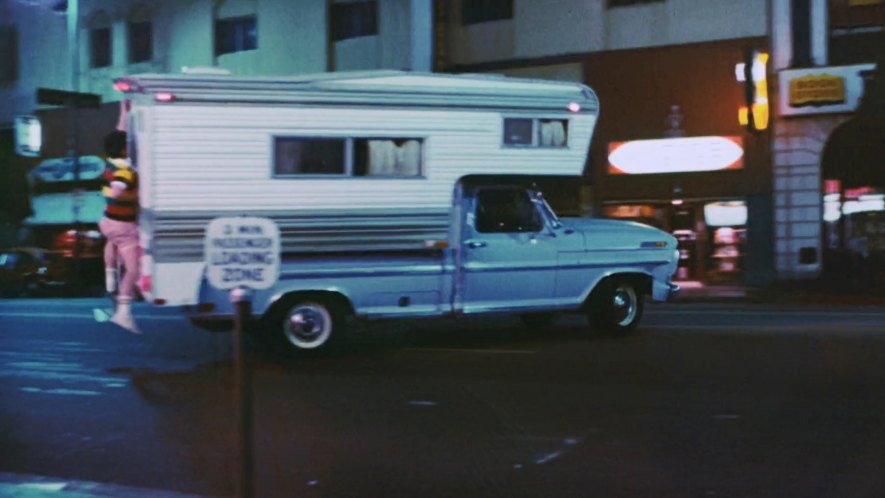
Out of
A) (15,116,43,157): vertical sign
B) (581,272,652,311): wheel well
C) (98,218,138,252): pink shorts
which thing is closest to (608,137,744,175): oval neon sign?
(581,272,652,311): wheel well

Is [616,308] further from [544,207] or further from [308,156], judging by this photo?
[308,156]

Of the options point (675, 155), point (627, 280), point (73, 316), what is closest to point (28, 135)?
point (73, 316)

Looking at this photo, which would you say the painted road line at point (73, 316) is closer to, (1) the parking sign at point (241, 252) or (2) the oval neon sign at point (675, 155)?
(1) the parking sign at point (241, 252)

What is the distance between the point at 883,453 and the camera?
7062mm

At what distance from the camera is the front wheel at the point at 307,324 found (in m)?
11.5

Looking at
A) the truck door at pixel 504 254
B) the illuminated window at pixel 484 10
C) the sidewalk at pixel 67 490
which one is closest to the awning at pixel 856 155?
the illuminated window at pixel 484 10

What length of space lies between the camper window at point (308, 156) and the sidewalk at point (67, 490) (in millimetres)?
4950

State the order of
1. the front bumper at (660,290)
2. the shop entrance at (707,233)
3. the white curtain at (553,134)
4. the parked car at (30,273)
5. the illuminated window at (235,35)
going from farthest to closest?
the illuminated window at (235,35), the parked car at (30,273), the shop entrance at (707,233), the front bumper at (660,290), the white curtain at (553,134)

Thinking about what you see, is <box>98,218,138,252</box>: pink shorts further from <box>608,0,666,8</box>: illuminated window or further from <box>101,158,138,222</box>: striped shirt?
<box>608,0,666,8</box>: illuminated window

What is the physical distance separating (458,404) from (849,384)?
3504mm

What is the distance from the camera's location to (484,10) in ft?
87.0

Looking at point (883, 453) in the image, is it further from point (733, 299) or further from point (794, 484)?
point (733, 299)

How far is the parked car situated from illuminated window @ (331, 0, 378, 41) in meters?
9.20

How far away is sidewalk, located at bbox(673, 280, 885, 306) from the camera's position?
2027 cm
